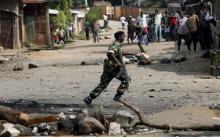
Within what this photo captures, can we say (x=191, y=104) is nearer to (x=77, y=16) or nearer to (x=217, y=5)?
(x=217, y=5)

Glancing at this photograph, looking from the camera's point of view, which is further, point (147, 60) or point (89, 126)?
point (147, 60)

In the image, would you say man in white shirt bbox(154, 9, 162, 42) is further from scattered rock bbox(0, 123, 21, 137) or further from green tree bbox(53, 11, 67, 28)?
scattered rock bbox(0, 123, 21, 137)

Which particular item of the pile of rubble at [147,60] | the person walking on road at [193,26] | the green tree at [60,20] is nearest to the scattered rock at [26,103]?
the pile of rubble at [147,60]

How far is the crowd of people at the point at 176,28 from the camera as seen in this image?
85.0ft

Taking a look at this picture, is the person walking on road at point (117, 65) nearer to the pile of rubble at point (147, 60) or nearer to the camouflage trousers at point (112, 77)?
the camouflage trousers at point (112, 77)

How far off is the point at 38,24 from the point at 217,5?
20268 mm

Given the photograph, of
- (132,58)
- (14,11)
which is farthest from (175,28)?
(132,58)

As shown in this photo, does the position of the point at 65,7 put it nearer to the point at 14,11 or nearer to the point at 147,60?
the point at 14,11

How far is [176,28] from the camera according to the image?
33250 mm

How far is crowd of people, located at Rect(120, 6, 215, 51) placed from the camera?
25922 mm

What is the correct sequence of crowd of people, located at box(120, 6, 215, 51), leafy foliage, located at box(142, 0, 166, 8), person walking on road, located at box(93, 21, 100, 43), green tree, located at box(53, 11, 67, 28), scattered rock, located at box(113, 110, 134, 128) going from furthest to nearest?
leafy foliage, located at box(142, 0, 166, 8) < green tree, located at box(53, 11, 67, 28) < person walking on road, located at box(93, 21, 100, 43) < crowd of people, located at box(120, 6, 215, 51) < scattered rock, located at box(113, 110, 134, 128)

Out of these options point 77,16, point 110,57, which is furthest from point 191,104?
point 77,16

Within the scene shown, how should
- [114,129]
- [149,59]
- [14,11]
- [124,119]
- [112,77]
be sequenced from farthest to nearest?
[14,11]
[149,59]
[112,77]
[124,119]
[114,129]

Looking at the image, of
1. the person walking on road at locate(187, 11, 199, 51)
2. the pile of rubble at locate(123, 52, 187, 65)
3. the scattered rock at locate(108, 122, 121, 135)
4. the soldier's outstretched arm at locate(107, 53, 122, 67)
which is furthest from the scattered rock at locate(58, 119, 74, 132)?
the person walking on road at locate(187, 11, 199, 51)
